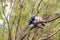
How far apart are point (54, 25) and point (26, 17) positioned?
37 cm

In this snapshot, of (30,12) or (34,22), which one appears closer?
(34,22)

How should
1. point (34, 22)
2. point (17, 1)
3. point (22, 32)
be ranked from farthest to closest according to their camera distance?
point (17, 1), point (22, 32), point (34, 22)

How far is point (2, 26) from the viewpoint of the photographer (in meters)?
2.36

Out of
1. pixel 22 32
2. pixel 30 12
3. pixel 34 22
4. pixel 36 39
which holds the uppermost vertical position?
pixel 34 22

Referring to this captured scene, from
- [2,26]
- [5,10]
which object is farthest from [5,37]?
[5,10]

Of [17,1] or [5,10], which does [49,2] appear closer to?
[17,1]

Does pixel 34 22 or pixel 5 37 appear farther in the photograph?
pixel 5 37

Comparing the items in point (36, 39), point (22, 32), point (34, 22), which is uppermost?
point (34, 22)

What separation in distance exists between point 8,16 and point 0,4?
0.20m

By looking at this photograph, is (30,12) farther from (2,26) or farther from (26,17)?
(2,26)

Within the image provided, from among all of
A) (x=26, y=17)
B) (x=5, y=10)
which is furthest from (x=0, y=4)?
(x=26, y=17)

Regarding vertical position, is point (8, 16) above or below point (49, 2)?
below

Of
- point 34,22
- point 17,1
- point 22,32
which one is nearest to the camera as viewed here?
point 34,22

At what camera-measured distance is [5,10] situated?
2.25 m
